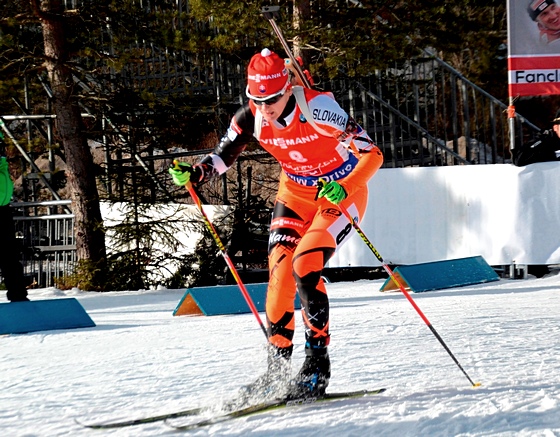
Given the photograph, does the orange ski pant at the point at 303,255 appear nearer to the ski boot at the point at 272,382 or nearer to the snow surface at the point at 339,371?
the ski boot at the point at 272,382

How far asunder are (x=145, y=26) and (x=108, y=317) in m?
5.50

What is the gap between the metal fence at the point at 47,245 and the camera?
50.1ft

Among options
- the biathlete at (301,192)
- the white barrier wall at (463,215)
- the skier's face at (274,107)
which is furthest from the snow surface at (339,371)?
the white barrier wall at (463,215)

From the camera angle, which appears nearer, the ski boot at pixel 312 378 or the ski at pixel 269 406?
the ski at pixel 269 406

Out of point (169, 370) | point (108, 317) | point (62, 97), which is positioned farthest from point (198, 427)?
point (62, 97)

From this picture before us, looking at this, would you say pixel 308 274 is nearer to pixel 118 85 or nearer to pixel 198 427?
pixel 198 427

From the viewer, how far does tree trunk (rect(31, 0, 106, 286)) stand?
14.2 m

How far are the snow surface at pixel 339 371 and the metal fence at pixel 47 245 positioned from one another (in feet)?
19.0

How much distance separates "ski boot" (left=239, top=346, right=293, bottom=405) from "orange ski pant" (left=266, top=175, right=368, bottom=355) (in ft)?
0.16

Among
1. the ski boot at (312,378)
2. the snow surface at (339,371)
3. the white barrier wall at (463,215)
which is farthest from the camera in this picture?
the white barrier wall at (463,215)

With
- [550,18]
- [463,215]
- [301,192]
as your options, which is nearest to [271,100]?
[301,192]

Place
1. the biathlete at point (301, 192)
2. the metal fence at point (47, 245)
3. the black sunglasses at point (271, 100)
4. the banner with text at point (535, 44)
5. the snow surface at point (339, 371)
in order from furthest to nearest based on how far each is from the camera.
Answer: the metal fence at point (47, 245), the banner with text at point (535, 44), the black sunglasses at point (271, 100), the biathlete at point (301, 192), the snow surface at point (339, 371)

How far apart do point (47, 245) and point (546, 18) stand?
8846 millimetres

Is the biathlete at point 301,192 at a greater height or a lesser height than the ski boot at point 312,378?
greater
